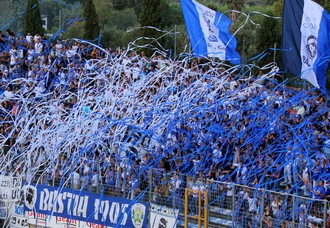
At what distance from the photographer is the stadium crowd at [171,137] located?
17.3 metres

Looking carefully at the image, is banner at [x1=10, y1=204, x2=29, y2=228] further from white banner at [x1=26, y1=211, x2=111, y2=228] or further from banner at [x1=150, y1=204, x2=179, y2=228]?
banner at [x1=150, y1=204, x2=179, y2=228]

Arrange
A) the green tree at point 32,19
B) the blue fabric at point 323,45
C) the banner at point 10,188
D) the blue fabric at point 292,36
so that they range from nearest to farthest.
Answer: the blue fabric at point 323,45 < the blue fabric at point 292,36 < the banner at point 10,188 < the green tree at point 32,19

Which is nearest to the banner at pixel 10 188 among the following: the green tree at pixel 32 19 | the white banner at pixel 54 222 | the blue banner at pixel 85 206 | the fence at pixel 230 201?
the blue banner at pixel 85 206

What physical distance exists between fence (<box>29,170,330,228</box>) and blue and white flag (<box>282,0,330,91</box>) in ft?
9.29

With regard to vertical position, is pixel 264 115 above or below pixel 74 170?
above

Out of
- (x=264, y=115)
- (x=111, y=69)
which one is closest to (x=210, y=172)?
(x=264, y=115)

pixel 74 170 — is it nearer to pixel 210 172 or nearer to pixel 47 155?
pixel 47 155

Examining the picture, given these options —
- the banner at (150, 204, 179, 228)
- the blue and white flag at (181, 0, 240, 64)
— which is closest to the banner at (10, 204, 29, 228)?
the banner at (150, 204, 179, 228)

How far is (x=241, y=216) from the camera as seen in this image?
51.1 feet

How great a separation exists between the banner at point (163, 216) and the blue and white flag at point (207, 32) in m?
5.38

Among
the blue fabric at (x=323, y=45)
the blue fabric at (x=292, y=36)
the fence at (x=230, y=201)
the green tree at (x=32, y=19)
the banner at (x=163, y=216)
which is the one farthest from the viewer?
the green tree at (x=32, y=19)

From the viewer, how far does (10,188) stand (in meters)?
19.4

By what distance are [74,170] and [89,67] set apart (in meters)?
5.80

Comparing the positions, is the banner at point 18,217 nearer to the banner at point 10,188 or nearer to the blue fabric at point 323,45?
the banner at point 10,188
